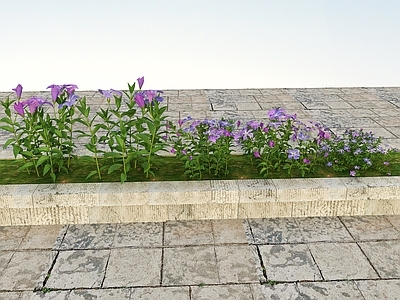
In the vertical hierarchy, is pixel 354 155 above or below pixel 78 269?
above

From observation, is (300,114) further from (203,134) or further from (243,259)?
(243,259)

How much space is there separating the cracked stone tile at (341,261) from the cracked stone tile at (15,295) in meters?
1.52

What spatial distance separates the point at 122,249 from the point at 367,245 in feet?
4.73

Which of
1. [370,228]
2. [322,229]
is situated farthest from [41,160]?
[370,228]

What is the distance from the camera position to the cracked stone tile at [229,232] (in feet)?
9.70

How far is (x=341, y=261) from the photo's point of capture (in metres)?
2.72

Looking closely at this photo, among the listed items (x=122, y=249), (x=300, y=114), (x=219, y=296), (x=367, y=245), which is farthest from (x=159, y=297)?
(x=300, y=114)

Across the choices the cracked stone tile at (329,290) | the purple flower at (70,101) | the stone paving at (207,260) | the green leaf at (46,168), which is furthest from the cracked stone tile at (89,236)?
the cracked stone tile at (329,290)

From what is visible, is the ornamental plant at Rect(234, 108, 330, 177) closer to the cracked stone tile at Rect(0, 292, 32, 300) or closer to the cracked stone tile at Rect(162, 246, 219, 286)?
the cracked stone tile at Rect(162, 246, 219, 286)

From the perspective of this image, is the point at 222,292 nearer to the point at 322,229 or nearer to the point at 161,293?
the point at 161,293

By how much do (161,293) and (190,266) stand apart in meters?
0.28

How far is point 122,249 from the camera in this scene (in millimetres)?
2861

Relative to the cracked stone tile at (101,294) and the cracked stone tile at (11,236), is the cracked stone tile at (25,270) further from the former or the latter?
the cracked stone tile at (101,294)

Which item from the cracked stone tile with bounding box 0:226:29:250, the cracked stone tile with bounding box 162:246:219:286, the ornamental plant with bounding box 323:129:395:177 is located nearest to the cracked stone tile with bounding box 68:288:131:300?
A: the cracked stone tile with bounding box 162:246:219:286
